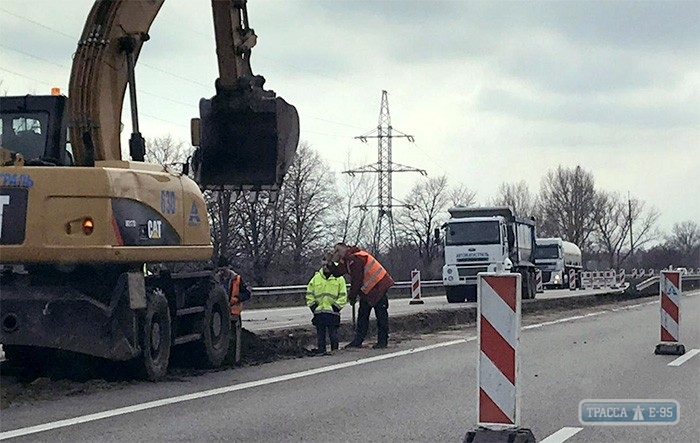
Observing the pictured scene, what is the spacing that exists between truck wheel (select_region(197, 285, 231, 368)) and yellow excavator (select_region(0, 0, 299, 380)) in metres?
0.36

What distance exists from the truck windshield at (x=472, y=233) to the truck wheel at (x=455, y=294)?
1534 millimetres

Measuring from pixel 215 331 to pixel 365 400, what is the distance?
3.98 m

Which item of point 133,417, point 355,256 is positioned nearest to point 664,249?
point 355,256

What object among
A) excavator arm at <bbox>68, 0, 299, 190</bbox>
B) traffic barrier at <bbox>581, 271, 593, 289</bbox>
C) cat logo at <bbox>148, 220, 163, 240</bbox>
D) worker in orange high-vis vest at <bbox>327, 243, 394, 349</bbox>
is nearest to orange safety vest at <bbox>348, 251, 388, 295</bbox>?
worker in orange high-vis vest at <bbox>327, 243, 394, 349</bbox>

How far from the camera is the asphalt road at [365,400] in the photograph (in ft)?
28.8

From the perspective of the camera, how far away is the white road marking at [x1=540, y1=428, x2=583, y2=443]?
8.45 metres

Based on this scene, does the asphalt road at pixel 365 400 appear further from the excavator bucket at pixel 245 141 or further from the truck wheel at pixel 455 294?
the truck wheel at pixel 455 294

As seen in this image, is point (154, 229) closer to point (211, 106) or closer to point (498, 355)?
point (211, 106)

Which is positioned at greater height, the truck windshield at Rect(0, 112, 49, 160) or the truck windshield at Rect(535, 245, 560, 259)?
the truck windshield at Rect(535, 245, 560, 259)

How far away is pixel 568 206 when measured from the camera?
4257 inches

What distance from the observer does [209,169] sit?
1359 centimetres

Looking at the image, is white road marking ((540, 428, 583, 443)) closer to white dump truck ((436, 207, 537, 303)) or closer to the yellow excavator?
the yellow excavator

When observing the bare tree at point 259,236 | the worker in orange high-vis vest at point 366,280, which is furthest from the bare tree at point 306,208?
the worker in orange high-vis vest at point 366,280

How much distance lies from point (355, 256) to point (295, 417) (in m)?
7.58
